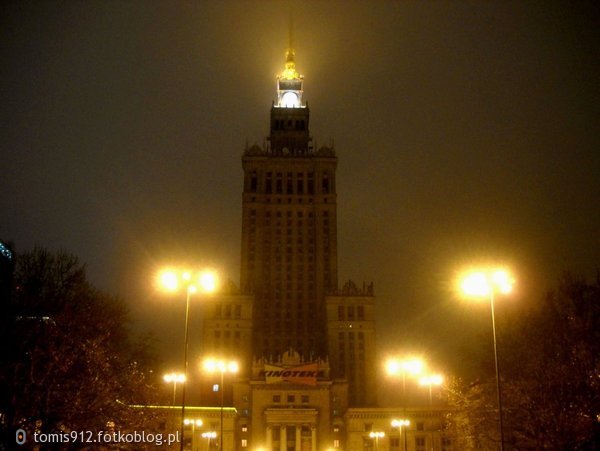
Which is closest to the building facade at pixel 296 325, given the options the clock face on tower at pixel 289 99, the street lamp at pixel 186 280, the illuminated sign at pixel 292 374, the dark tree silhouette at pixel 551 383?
the illuminated sign at pixel 292 374

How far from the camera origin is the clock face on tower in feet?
Result: 525

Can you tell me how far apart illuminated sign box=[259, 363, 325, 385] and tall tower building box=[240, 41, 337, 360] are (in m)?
10.7

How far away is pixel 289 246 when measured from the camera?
13162 cm

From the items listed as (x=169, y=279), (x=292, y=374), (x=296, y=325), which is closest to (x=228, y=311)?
(x=296, y=325)

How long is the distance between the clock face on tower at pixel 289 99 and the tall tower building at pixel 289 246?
18981mm

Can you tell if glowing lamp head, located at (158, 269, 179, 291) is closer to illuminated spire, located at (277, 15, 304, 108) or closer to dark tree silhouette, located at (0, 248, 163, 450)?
dark tree silhouette, located at (0, 248, 163, 450)

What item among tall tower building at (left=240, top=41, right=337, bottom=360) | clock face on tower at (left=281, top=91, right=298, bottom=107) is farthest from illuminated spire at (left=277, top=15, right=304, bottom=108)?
tall tower building at (left=240, top=41, right=337, bottom=360)

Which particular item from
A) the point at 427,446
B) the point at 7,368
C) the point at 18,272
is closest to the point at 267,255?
the point at 427,446

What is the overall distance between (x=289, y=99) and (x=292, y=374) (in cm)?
7574

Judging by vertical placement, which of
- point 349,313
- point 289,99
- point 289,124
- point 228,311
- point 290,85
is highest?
point 290,85

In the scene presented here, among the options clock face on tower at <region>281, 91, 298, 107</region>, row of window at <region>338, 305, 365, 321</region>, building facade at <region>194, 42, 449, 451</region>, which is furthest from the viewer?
clock face on tower at <region>281, 91, 298, 107</region>

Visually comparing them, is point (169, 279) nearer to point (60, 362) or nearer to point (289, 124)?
point (60, 362)

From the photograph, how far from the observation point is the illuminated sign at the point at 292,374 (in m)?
108

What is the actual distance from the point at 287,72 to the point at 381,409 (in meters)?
93.7
